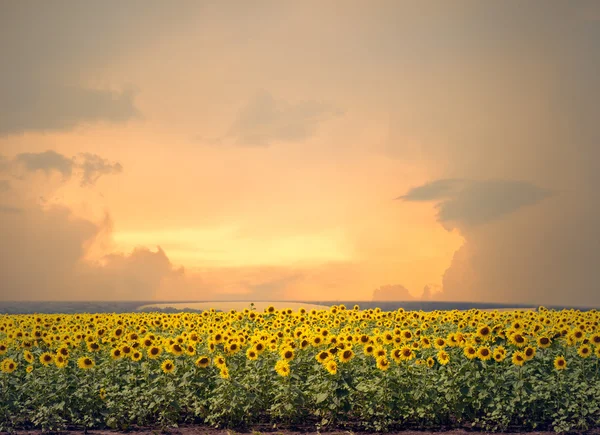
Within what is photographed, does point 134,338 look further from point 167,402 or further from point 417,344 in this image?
point 417,344

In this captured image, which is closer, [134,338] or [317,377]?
[317,377]

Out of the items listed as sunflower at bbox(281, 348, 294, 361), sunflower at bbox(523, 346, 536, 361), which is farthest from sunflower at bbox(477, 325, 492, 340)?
sunflower at bbox(281, 348, 294, 361)

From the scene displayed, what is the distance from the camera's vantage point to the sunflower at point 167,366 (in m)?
14.0

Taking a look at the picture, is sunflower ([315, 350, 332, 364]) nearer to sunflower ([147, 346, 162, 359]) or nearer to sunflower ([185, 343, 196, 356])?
sunflower ([185, 343, 196, 356])

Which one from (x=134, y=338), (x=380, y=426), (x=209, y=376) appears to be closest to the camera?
(x=380, y=426)

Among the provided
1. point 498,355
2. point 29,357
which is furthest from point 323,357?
point 29,357

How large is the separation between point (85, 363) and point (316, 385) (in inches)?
235

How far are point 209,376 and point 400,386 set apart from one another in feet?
15.4

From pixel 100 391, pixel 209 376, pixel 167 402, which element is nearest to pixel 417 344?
pixel 209 376

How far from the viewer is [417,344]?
1508 cm

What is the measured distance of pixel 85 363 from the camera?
14680 mm

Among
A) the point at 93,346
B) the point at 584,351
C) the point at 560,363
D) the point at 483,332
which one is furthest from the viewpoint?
the point at 93,346

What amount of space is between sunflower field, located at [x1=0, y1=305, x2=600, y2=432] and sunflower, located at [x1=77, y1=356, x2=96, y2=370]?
3 centimetres

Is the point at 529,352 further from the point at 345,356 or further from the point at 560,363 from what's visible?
the point at 345,356
